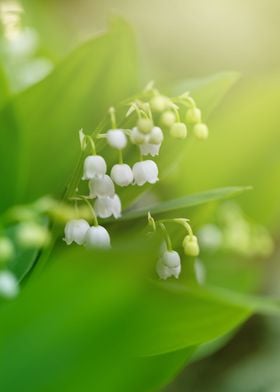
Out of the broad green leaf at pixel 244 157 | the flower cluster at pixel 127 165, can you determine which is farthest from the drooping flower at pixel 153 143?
the broad green leaf at pixel 244 157

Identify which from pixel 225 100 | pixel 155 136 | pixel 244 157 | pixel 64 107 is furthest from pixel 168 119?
pixel 225 100

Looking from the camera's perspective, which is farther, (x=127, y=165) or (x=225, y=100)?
(x=225, y=100)

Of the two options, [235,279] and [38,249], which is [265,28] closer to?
[235,279]

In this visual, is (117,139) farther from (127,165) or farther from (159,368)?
(159,368)

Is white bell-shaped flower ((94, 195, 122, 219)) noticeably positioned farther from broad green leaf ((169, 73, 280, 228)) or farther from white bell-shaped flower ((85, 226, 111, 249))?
broad green leaf ((169, 73, 280, 228))

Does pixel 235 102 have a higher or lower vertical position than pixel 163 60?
higher

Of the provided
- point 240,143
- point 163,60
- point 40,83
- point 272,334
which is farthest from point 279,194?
point 163,60

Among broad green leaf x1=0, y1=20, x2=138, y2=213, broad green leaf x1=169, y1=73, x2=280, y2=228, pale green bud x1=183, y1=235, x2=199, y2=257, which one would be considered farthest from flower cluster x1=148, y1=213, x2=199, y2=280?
broad green leaf x1=169, y1=73, x2=280, y2=228
